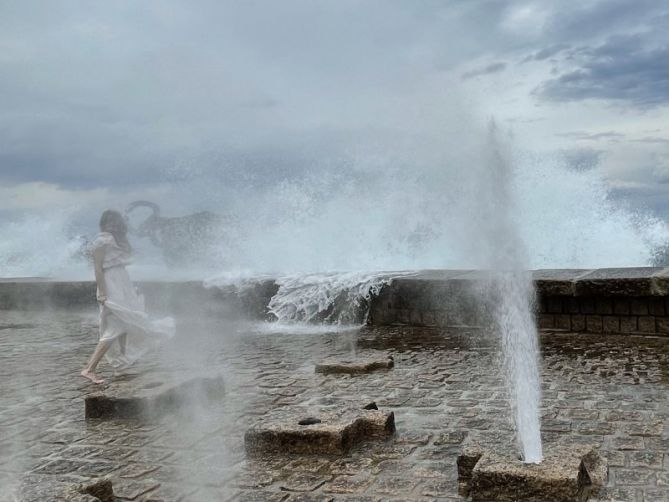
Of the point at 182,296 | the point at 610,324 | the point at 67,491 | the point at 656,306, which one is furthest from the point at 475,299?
the point at 67,491

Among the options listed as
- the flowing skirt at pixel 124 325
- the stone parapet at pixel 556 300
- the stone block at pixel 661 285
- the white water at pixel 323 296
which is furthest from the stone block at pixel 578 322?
the flowing skirt at pixel 124 325

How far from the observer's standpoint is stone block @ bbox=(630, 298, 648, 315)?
8711mm

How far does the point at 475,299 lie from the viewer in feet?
32.4

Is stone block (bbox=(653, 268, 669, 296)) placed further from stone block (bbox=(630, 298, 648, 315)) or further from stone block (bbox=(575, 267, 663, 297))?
stone block (bbox=(630, 298, 648, 315))

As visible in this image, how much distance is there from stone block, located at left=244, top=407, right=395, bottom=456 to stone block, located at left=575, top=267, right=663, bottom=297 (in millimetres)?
4560

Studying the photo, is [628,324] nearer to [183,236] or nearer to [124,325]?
[124,325]

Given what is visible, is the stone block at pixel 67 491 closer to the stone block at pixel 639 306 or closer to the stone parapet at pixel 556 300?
the stone parapet at pixel 556 300

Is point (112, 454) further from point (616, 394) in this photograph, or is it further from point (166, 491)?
point (616, 394)

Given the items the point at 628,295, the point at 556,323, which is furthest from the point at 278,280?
the point at 628,295

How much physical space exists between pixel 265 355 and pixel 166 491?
4.64 m

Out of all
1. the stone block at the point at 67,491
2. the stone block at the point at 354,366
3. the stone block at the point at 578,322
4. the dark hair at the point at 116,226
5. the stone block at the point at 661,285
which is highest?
the dark hair at the point at 116,226

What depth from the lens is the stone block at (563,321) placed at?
9203 mm

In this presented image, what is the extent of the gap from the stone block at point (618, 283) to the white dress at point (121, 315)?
4.73 metres

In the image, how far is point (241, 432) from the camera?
5.28 m
